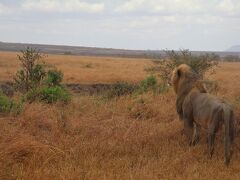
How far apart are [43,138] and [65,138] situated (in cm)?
41

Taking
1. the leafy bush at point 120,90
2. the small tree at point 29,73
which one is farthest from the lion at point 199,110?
the small tree at point 29,73

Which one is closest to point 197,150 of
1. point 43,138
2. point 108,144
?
point 108,144

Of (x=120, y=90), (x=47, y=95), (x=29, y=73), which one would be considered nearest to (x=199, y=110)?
(x=47, y=95)

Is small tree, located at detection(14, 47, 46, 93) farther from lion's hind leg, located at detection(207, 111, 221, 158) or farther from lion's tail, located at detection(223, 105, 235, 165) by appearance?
lion's tail, located at detection(223, 105, 235, 165)

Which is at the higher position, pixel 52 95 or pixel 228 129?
pixel 228 129

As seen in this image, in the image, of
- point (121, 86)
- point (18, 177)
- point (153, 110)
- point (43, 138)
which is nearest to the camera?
point (18, 177)

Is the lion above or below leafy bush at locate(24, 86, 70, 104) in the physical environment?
above

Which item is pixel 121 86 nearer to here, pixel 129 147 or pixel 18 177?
pixel 129 147

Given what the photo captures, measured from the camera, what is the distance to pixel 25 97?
45.0 feet

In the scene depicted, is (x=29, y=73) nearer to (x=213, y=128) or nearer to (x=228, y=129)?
(x=213, y=128)

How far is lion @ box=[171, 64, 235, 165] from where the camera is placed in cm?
762

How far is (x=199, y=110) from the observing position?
841cm

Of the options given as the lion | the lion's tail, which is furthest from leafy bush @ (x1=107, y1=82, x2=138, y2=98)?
the lion's tail

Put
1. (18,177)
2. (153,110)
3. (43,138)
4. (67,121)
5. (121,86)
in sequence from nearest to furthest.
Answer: (18,177) < (43,138) < (67,121) < (153,110) < (121,86)
